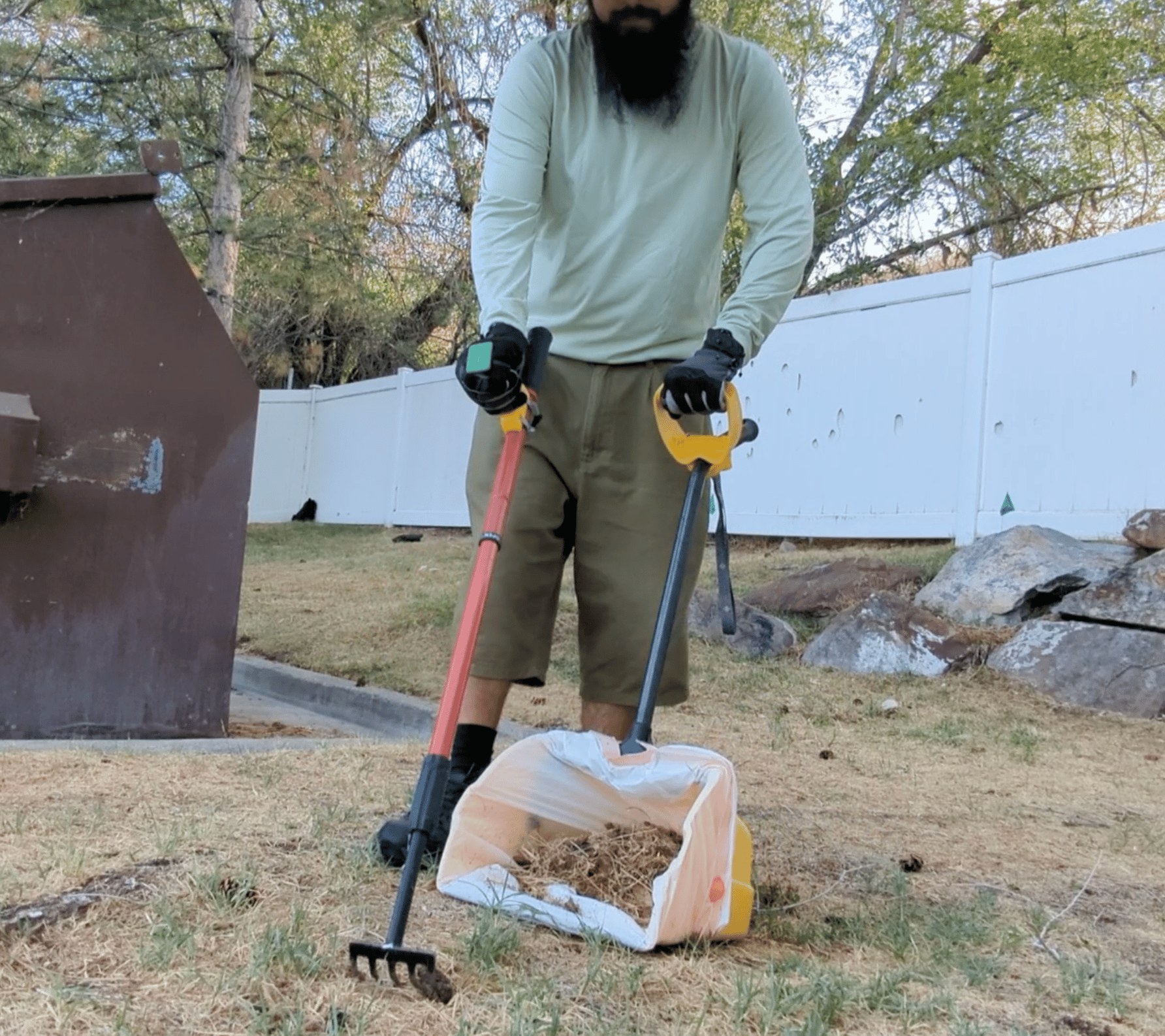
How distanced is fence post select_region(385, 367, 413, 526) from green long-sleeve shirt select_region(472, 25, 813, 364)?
39.0ft

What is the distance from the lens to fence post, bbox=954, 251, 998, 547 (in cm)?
793

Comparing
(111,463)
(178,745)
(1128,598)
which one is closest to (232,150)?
(111,463)

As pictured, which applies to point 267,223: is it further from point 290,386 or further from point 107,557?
point 290,386

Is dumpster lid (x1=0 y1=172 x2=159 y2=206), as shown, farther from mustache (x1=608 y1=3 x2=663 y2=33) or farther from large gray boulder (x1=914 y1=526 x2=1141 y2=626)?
large gray boulder (x1=914 y1=526 x2=1141 y2=626)

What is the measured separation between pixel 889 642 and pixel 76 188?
405 cm

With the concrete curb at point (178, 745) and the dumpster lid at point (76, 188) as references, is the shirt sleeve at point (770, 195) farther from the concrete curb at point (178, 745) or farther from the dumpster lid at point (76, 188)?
the dumpster lid at point (76, 188)

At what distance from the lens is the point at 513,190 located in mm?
2879

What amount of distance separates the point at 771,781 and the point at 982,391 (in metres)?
4.49

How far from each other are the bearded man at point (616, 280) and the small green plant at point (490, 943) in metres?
0.67

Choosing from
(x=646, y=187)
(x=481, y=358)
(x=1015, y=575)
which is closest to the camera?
(x=481, y=358)

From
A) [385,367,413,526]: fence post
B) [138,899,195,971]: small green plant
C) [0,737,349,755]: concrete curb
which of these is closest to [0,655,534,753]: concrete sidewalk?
[0,737,349,755]: concrete curb

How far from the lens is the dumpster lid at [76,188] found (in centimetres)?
446

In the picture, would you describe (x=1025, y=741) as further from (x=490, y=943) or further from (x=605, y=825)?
(x=490, y=943)

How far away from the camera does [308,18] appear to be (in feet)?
35.7
